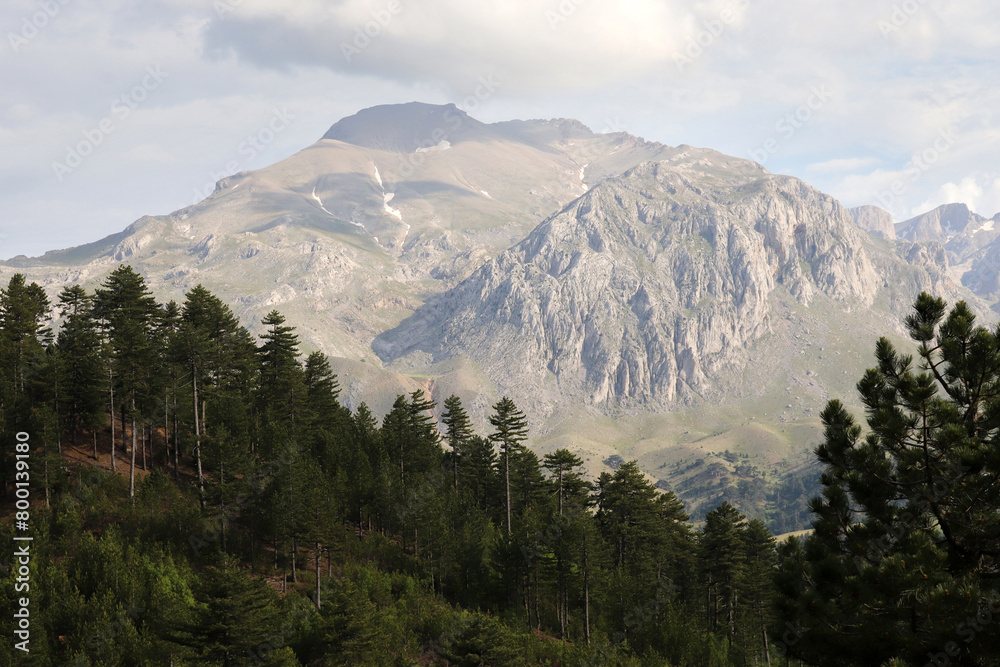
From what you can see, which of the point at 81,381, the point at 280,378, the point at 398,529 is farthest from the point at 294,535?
the point at 280,378

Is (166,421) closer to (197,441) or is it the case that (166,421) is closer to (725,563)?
(197,441)

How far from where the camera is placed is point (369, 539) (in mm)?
66250

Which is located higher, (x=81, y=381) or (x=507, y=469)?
(x=81, y=381)

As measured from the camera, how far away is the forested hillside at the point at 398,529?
17578mm

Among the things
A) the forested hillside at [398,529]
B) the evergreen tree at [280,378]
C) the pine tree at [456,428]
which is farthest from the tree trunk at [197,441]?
the pine tree at [456,428]

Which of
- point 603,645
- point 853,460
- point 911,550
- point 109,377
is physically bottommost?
point 603,645

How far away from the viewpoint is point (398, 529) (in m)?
70.8

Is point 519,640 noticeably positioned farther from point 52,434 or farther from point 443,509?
point 52,434

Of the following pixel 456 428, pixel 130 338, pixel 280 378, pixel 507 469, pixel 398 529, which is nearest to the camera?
pixel 130 338

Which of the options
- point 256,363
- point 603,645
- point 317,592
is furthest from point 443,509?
point 256,363

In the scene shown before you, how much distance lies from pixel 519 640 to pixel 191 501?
3145 cm

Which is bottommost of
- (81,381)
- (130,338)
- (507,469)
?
(507,469)

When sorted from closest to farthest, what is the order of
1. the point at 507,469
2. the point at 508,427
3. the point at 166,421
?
1. the point at 166,421
2. the point at 507,469
3. the point at 508,427

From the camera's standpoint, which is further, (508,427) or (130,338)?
(508,427)
